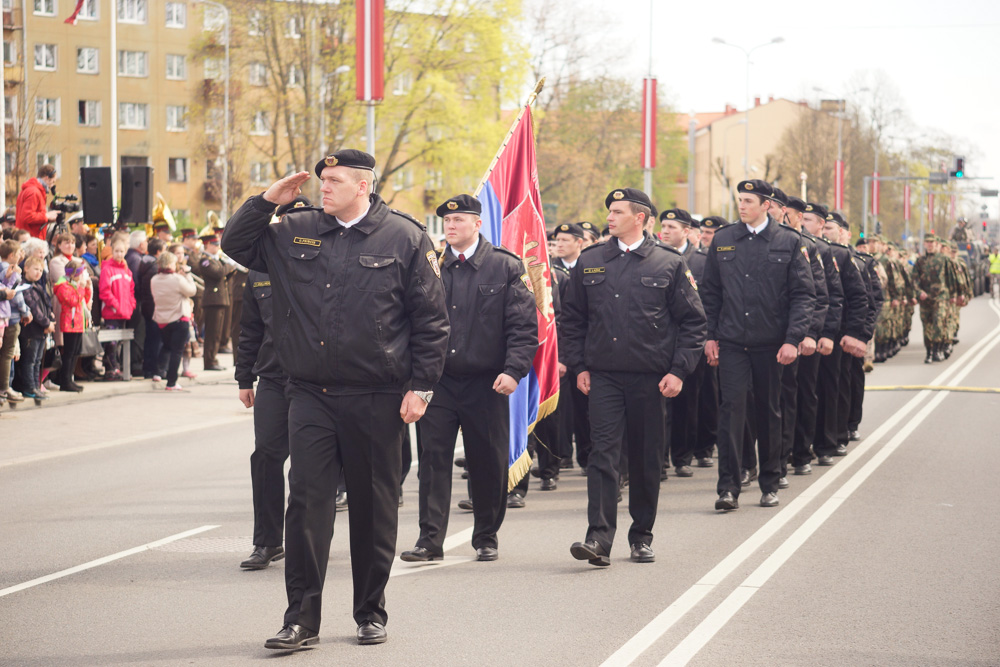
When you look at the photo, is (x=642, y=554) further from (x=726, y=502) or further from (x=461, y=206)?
(x=461, y=206)

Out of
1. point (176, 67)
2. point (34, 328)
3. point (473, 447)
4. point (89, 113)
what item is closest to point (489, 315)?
point (473, 447)

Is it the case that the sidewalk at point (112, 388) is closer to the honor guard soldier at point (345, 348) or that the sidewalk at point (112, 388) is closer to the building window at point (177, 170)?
the honor guard soldier at point (345, 348)

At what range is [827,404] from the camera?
1168cm

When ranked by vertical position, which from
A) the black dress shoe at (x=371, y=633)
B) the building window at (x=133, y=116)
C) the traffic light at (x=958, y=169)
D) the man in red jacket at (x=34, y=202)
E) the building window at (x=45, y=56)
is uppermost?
the building window at (x=45, y=56)

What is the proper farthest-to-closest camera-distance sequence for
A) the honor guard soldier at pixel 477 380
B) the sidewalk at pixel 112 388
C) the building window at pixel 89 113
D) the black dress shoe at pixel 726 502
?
the building window at pixel 89 113 → the sidewalk at pixel 112 388 → the black dress shoe at pixel 726 502 → the honor guard soldier at pixel 477 380

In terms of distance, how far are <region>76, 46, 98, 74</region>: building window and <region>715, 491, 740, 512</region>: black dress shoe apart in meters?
60.9

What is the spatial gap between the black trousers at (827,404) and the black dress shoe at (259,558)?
18.8 ft

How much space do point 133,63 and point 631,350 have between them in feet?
207

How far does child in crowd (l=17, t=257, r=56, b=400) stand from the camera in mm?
14375

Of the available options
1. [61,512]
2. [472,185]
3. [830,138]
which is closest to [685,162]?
[830,138]

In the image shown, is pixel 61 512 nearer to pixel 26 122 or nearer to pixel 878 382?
pixel 878 382

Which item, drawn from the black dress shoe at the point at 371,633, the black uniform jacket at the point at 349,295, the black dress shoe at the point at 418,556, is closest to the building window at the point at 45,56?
the black dress shoe at the point at 418,556

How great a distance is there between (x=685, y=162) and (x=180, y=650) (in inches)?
3297

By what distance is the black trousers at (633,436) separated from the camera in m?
7.42
